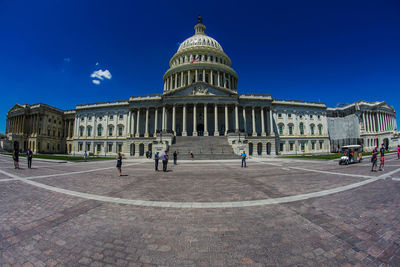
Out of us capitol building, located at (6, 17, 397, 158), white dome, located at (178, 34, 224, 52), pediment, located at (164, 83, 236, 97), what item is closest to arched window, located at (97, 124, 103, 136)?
us capitol building, located at (6, 17, 397, 158)

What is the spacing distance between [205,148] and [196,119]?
1968cm

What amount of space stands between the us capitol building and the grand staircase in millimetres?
665

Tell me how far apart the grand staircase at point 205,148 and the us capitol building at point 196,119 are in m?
0.66

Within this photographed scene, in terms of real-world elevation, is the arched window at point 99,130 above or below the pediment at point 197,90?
below

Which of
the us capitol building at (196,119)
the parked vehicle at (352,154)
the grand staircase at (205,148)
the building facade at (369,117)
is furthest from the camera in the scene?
the building facade at (369,117)

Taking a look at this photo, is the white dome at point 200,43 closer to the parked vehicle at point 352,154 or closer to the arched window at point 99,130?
the arched window at point 99,130

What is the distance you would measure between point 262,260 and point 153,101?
47.7 m

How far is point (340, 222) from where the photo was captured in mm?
3668

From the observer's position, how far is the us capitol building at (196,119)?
4275cm

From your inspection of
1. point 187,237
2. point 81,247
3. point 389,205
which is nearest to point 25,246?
point 81,247

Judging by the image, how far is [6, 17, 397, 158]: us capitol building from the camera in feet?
140

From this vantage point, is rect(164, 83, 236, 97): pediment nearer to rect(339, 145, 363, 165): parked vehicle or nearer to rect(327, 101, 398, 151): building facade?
rect(339, 145, 363, 165): parked vehicle

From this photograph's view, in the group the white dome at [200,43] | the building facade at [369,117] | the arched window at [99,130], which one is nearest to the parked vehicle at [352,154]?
the building facade at [369,117]

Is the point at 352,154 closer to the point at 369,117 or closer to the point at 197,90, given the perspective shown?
the point at 197,90
